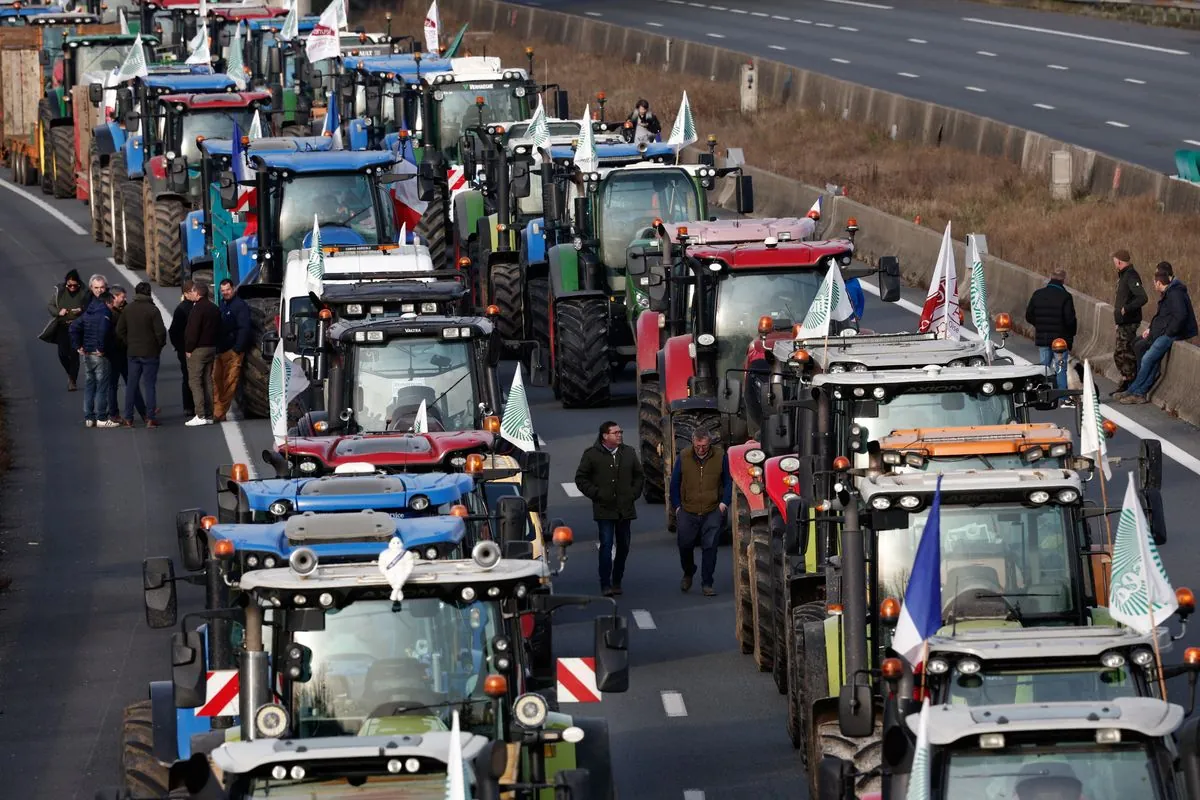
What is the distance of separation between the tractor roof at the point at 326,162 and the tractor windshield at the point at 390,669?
59.2ft

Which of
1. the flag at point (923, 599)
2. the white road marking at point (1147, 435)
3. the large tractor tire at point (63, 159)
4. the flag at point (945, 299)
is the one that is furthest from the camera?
the large tractor tire at point (63, 159)

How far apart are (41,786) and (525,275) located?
15.0 m

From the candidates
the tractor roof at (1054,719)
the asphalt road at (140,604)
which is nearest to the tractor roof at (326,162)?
the asphalt road at (140,604)

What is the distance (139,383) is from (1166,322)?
1151 cm

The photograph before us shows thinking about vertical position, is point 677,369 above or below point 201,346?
above

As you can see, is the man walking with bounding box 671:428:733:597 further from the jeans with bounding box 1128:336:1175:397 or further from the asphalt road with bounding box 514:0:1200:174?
the asphalt road with bounding box 514:0:1200:174

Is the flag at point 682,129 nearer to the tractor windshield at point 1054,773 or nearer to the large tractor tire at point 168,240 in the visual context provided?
the large tractor tire at point 168,240

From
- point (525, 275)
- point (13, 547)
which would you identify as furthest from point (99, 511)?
point (525, 275)

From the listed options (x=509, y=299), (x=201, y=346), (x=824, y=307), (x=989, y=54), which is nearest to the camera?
Result: (x=824, y=307)

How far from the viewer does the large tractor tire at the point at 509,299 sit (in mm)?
31312

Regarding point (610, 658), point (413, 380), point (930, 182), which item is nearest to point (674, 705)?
point (413, 380)

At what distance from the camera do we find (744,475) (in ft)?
65.8

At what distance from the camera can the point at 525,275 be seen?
102 feet

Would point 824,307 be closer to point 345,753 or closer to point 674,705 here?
point 674,705
